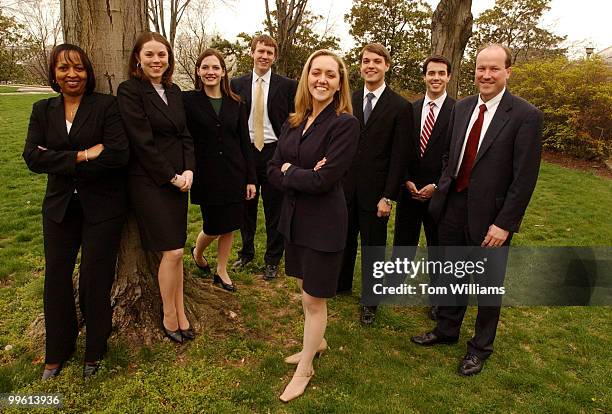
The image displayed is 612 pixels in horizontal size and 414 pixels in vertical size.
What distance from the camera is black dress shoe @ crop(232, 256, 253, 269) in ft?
16.3

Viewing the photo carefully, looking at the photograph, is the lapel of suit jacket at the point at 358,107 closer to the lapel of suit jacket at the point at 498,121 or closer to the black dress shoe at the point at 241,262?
the lapel of suit jacket at the point at 498,121

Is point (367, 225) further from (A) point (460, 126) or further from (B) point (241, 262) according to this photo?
(B) point (241, 262)

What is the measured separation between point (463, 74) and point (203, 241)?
21.5 m

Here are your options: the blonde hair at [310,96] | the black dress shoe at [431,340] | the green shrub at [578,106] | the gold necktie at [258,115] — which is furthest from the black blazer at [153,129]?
the green shrub at [578,106]

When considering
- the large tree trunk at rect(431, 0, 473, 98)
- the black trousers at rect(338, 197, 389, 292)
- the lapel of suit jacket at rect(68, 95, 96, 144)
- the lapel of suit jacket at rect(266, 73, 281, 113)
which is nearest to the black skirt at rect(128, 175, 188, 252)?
the lapel of suit jacket at rect(68, 95, 96, 144)

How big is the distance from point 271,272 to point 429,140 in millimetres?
2150

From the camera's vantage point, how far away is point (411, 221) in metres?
4.27

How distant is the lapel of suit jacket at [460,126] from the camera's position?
3305 millimetres

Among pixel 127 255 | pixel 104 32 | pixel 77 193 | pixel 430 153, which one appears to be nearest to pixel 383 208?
pixel 430 153

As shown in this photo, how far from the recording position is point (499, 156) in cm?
305

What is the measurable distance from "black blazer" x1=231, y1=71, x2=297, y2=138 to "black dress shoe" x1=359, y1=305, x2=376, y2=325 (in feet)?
6.79

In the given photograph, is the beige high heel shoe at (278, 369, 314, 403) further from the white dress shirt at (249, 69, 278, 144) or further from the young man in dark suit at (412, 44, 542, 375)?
the white dress shirt at (249, 69, 278, 144)

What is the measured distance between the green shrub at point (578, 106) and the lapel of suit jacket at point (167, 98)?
43.1 feet

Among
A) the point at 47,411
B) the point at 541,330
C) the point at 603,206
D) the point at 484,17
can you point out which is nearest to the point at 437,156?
the point at 541,330
